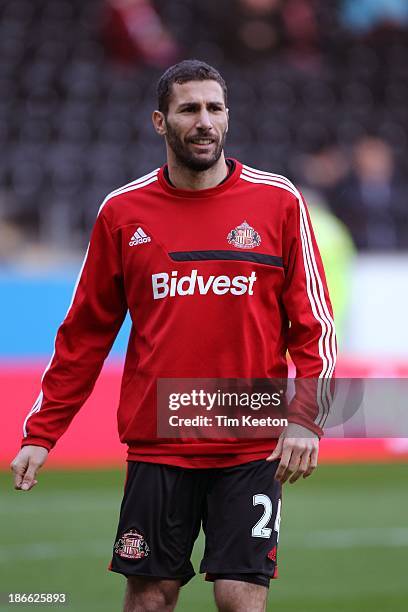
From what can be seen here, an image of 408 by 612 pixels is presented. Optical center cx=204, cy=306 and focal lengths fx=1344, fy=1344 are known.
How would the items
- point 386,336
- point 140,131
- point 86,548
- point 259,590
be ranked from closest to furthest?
point 259,590 < point 86,548 < point 386,336 < point 140,131

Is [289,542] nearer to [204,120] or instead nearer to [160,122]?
[160,122]

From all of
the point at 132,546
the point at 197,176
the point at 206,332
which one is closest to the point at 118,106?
the point at 197,176

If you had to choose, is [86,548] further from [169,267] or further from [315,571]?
[169,267]

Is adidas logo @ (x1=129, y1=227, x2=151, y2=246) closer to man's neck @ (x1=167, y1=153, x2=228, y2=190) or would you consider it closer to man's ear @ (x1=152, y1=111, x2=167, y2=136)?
man's neck @ (x1=167, y1=153, x2=228, y2=190)

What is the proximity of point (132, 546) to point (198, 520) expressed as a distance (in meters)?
0.25

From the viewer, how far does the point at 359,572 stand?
776cm

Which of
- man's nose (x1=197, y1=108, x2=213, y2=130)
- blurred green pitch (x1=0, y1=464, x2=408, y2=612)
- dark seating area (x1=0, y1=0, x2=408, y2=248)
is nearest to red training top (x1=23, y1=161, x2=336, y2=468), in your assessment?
man's nose (x1=197, y1=108, x2=213, y2=130)

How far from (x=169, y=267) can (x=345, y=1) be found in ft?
48.9

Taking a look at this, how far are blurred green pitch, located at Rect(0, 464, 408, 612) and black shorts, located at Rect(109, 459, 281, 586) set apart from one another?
217 cm

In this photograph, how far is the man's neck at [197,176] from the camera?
4.75m

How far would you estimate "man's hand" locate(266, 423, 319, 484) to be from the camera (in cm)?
441

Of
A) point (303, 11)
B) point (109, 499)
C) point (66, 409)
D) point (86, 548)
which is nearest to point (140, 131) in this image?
point (303, 11)

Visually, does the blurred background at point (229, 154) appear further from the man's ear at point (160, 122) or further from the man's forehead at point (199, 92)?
the man's forehead at point (199, 92)

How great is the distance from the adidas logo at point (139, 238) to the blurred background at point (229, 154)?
3.02m
